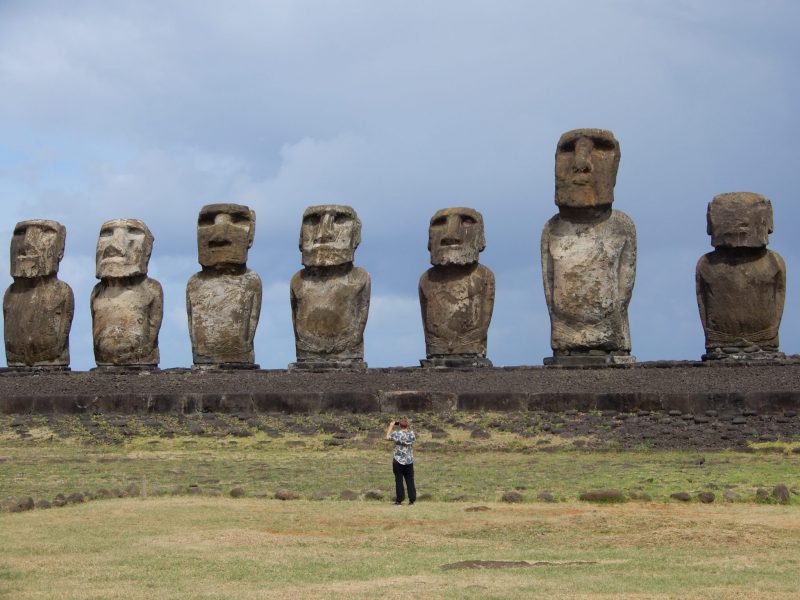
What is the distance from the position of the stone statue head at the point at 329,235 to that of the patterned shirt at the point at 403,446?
37.6 ft

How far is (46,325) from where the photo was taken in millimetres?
27938

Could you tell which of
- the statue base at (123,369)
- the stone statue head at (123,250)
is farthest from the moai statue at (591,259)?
the stone statue head at (123,250)

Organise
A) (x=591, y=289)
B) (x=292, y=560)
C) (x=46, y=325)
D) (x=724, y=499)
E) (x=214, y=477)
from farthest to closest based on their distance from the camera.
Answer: (x=46, y=325) → (x=591, y=289) → (x=214, y=477) → (x=724, y=499) → (x=292, y=560)

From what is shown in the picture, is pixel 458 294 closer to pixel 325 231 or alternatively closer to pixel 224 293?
pixel 325 231

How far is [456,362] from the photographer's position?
81.4ft

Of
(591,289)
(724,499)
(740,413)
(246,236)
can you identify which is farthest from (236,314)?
(724,499)

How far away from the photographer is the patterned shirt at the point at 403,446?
47.1ft

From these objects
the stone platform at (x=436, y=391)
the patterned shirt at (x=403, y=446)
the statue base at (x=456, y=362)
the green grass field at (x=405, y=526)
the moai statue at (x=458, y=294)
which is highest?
the moai statue at (x=458, y=294)

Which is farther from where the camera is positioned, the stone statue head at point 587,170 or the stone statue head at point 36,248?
the stone statue head at point 36,248

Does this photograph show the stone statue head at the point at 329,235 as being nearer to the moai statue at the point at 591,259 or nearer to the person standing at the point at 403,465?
the moai statue at the point at 591,259

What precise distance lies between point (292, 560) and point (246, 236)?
16174 mm

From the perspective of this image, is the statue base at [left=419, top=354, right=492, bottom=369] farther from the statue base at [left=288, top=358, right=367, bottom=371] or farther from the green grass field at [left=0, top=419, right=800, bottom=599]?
the green grass field at [left=0, top=419, right=800, bottom=599]

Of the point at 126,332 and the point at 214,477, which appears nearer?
the point at 214,477

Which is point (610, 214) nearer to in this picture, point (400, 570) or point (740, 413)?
point (740, 413)
